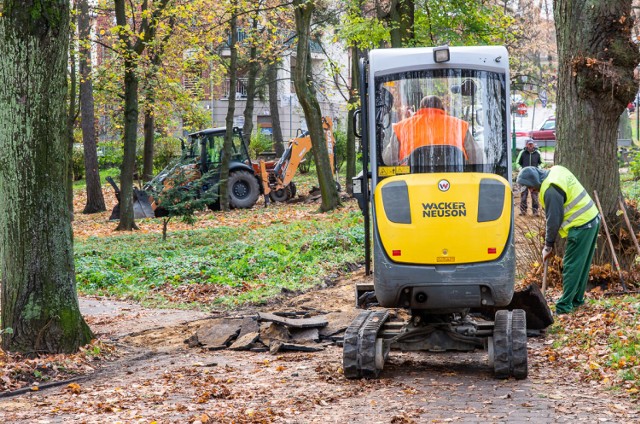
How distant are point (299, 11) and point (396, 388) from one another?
18.3 meters

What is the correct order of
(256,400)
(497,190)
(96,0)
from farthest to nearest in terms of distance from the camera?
(96,0) < (497,190) < (256,400)

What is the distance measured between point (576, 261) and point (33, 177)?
6197 millimetres

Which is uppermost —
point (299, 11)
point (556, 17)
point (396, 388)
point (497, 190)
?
point (299, 11)

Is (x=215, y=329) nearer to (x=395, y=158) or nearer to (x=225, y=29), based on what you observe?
(x=395, y=158)

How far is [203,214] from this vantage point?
2884cm

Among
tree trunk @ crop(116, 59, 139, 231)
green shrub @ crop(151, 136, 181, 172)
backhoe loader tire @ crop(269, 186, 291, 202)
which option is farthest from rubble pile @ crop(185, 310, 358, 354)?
green shrub @ crop(151, 136, 181, 172)

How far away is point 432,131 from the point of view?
8734mm

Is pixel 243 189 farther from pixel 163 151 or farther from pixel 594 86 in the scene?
pixel 594 86

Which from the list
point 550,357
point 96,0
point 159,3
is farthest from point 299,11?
point 550,357

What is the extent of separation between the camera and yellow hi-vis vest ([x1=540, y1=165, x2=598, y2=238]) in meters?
10.7

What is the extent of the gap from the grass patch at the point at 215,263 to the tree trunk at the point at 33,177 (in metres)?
4.29

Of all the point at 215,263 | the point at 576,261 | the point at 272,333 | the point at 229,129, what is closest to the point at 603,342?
the point at 576,261

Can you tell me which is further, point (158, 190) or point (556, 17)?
point (158, 190)

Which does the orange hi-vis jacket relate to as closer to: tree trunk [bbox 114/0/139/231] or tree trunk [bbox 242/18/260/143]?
tree trunk [bbox 114/0/139/231]
